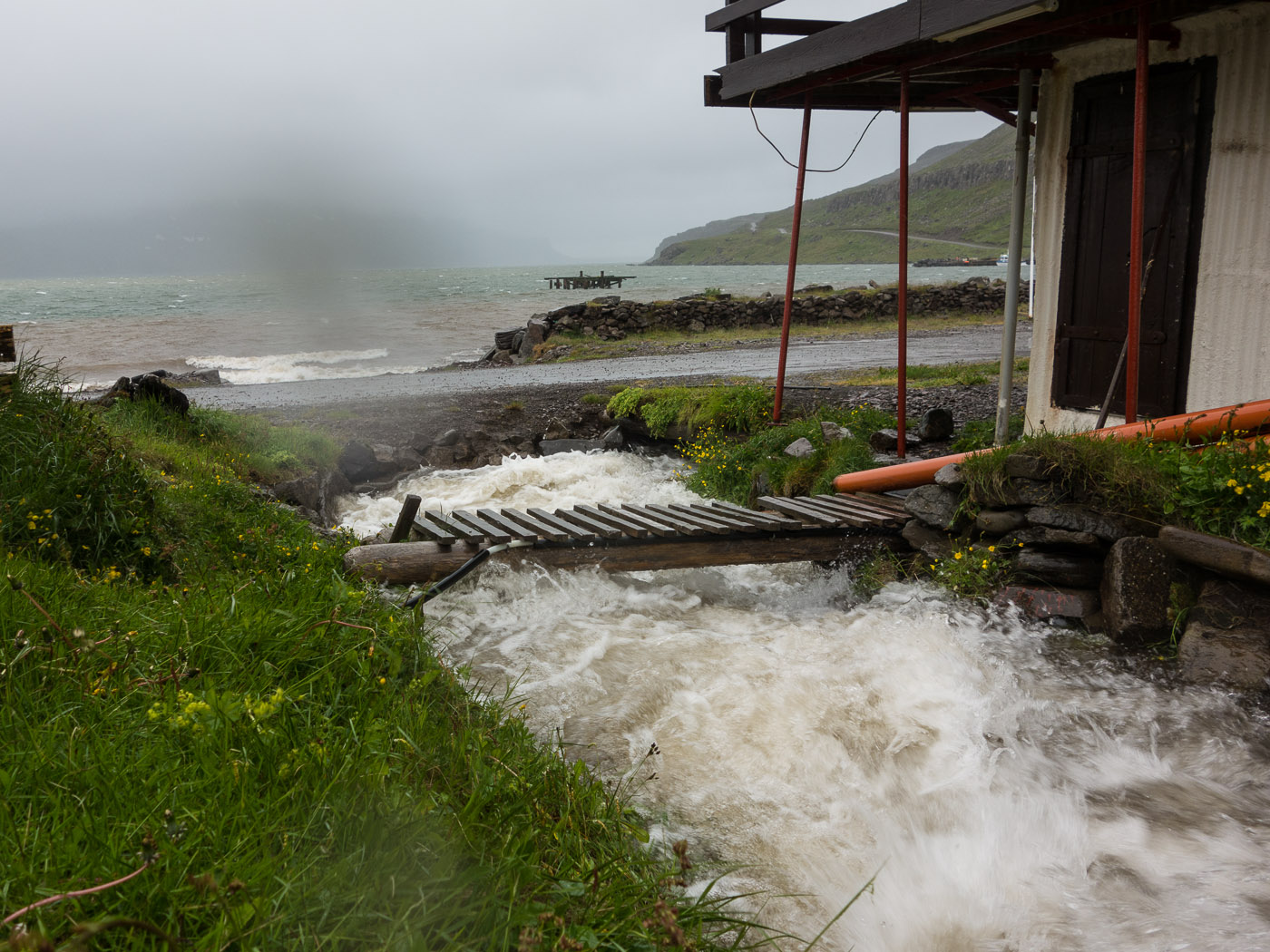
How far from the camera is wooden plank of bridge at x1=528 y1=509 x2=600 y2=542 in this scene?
21.1ft

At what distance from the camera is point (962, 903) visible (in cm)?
344

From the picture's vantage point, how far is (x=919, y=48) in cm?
733

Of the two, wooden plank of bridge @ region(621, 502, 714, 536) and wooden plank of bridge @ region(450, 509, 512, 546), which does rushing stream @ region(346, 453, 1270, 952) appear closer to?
wooden plank of bridge @ region(450, 509, 512, 546)

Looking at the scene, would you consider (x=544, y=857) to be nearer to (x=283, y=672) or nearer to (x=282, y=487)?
(x=283, y=672)

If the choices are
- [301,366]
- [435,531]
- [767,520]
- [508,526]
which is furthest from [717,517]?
[301,366]

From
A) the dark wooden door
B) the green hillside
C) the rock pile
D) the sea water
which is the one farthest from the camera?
the green hillside

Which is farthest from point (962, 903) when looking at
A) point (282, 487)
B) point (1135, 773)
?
point (282, 487)

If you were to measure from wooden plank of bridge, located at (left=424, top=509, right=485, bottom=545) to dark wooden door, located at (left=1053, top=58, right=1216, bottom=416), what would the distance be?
556cm

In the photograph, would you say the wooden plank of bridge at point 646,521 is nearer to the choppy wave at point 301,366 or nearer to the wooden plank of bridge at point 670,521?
the wooden plank of bridge at point 670,521

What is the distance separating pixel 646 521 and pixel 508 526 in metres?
1.02

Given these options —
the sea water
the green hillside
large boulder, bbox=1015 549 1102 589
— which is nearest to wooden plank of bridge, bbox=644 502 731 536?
large boulder, bbox=1015 549 1102 589

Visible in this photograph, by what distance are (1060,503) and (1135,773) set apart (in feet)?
6.66

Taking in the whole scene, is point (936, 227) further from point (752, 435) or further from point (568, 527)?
point (568, 527)

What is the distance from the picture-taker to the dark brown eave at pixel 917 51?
20.5 feet
